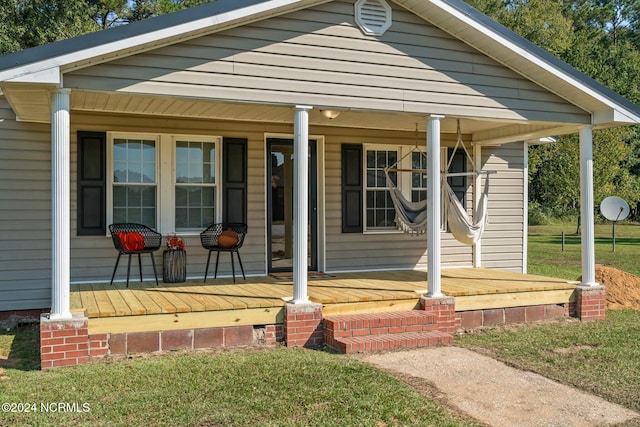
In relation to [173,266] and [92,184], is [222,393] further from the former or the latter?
[92,184]

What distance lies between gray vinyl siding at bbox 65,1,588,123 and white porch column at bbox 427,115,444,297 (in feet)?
0.81

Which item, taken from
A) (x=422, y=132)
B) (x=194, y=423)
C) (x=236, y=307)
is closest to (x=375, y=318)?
(x=236, y=307)

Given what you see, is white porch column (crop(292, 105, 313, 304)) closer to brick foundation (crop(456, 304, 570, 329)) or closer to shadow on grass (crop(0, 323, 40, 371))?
brick foundation (crop(456, 304, 570, 329))

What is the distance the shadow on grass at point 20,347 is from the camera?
15.6 feet

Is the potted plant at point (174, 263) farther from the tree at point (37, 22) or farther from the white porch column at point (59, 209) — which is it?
the tree at point (37, 22)

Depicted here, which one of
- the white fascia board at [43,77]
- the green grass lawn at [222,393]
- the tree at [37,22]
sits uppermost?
the tree at [37,22]

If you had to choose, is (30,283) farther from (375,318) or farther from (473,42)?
(473,42)

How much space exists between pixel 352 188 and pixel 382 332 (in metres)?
2.78

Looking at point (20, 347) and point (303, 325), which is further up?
point (303, 325)

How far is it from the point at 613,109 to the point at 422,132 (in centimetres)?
255

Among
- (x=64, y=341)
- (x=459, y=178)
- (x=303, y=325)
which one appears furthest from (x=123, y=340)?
(x=459, y=178)

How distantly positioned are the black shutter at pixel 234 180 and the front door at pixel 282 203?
37 cm

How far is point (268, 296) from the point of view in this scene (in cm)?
573

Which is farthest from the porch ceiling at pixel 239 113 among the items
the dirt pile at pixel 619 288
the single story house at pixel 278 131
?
the dirt pile at pixel 619 288
